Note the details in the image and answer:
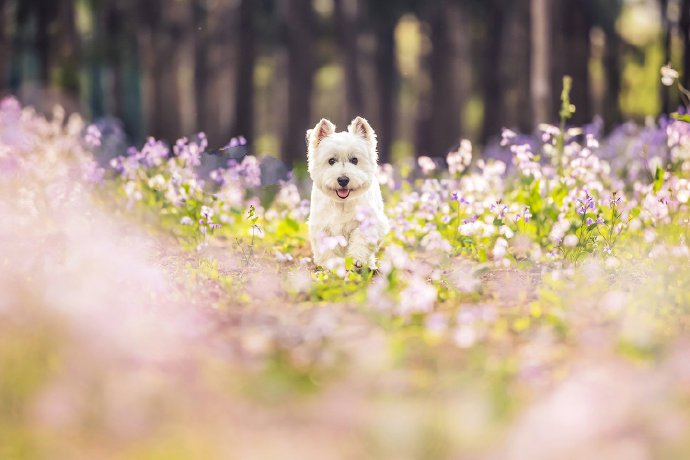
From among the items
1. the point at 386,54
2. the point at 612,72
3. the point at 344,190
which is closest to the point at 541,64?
the point at 386,54

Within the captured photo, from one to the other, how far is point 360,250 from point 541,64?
9594 mm

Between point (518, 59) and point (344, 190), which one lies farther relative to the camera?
point (518, 59)

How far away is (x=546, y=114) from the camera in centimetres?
1480

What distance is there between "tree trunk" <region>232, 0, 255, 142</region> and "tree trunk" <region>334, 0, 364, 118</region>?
2171mm

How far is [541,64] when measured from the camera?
592 inches

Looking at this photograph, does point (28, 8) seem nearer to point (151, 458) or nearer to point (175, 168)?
point (175, 168)

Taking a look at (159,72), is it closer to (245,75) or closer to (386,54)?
(245,75)

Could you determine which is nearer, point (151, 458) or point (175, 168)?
point (151, 458)

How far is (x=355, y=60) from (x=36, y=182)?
13603 mm

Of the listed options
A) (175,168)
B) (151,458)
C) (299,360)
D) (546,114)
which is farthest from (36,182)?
(546,114)

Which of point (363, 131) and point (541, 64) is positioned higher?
point (541, 64)

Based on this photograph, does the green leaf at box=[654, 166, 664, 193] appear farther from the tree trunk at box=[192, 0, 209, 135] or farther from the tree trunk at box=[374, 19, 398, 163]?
the tree trunk at box=[192, 0, 209, 135]

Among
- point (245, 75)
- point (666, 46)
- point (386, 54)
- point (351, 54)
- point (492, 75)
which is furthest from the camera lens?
point (386, 54)

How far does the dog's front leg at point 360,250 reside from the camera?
20.8 feet
